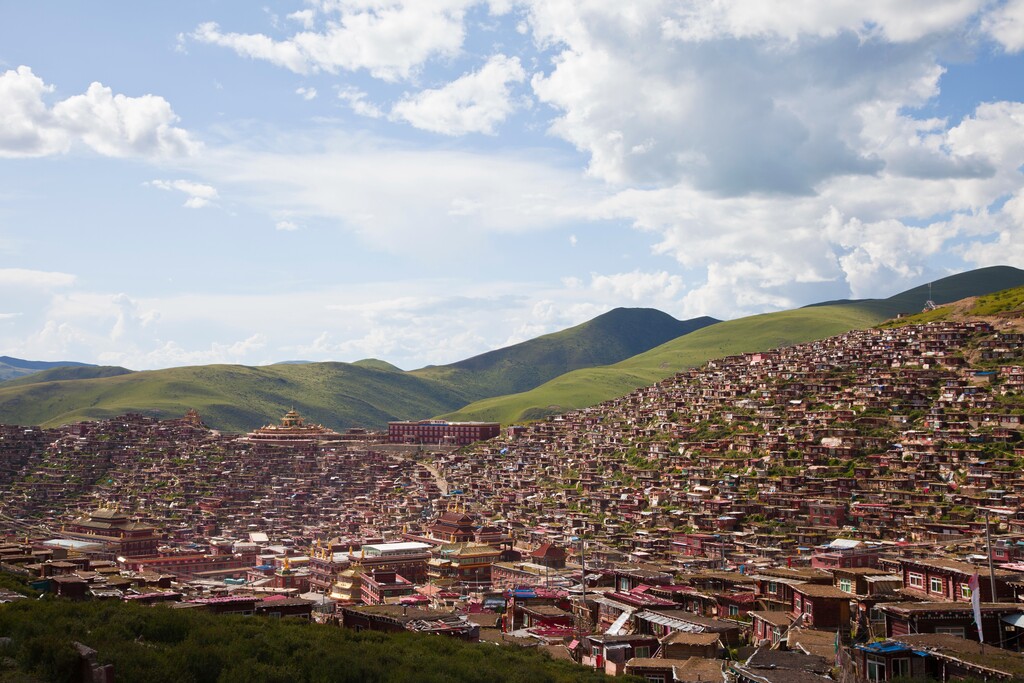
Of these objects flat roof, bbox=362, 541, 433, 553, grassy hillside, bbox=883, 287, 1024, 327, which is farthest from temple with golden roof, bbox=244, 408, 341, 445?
grassy hillside, bbox=883, 287, 1024, 327

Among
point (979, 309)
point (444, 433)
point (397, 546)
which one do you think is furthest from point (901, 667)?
point (444, 433)

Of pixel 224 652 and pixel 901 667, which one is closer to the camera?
pixel 901 667

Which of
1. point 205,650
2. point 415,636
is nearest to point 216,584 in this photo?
point 415,636

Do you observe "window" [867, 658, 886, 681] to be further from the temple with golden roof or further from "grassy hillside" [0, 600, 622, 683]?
the temple with golden roof

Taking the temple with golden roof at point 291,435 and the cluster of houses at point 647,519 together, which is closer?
the cluster of houses at point 647,519

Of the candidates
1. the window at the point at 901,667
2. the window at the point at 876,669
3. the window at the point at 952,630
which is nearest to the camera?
the window at the point at 901,667

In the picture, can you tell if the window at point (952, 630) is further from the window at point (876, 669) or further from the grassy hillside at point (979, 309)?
the grassy hillside at point (979, 309)

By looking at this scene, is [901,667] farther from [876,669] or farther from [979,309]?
[979,309]

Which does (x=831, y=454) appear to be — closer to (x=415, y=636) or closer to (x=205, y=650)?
(x=415, y=636)

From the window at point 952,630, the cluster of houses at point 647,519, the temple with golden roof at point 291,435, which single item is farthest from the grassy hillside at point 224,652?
the temple with golden roof at point 291,435
